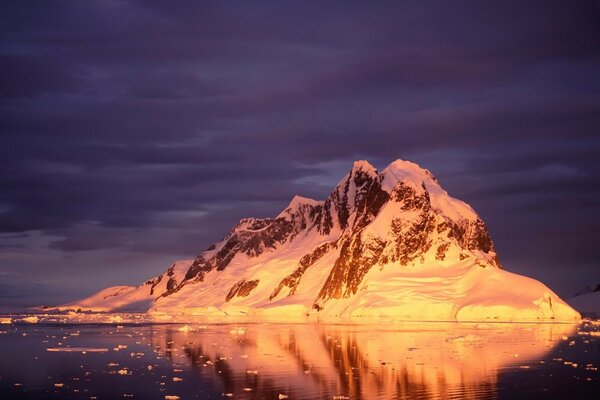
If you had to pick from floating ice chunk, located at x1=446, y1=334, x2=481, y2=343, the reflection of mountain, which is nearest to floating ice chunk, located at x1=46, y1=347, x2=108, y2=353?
the reflection of mountain

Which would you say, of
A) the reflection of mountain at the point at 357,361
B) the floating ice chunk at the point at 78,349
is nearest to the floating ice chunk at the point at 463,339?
the reflection of mountain at the point at 357,361

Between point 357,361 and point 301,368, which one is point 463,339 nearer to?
point 357,361

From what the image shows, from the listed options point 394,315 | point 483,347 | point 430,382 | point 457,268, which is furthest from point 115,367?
point 457,268

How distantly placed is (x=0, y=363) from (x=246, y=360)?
1771 cm

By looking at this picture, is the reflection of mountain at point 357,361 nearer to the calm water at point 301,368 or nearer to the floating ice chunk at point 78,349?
the calm water at point 301,368

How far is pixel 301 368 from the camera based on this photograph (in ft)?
187

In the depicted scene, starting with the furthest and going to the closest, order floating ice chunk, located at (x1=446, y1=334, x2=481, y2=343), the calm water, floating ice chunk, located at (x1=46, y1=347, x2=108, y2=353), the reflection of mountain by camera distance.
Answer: floating ice chunk, located at (x1=446, y1=334, x2=481, y2=343)
floating ice chunk, located at (x1=46, y1=347, x2=108, y2=353)
the reflection of mountain
the calm water

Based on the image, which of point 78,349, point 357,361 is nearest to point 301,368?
point 357,361

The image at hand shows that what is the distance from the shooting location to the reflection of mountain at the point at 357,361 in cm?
4666

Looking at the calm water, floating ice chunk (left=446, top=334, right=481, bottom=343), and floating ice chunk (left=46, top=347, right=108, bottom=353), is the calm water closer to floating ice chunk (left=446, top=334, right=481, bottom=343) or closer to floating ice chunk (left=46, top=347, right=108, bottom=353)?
floating ice chunk (left=46, top=347, right=108, bottom=353)

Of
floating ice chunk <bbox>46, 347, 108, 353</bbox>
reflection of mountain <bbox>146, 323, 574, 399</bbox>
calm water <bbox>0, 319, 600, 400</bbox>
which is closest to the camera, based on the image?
calm water <bbox>0, 319, 600, 400</bbox>

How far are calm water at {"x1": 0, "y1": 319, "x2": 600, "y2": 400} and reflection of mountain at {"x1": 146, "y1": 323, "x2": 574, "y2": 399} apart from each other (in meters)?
0.08

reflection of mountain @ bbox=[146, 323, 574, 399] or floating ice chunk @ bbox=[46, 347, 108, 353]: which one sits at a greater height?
floating ice chunk @ bbox=[46, 347, 108, 353]

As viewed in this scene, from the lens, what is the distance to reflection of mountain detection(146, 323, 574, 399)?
4666cm
